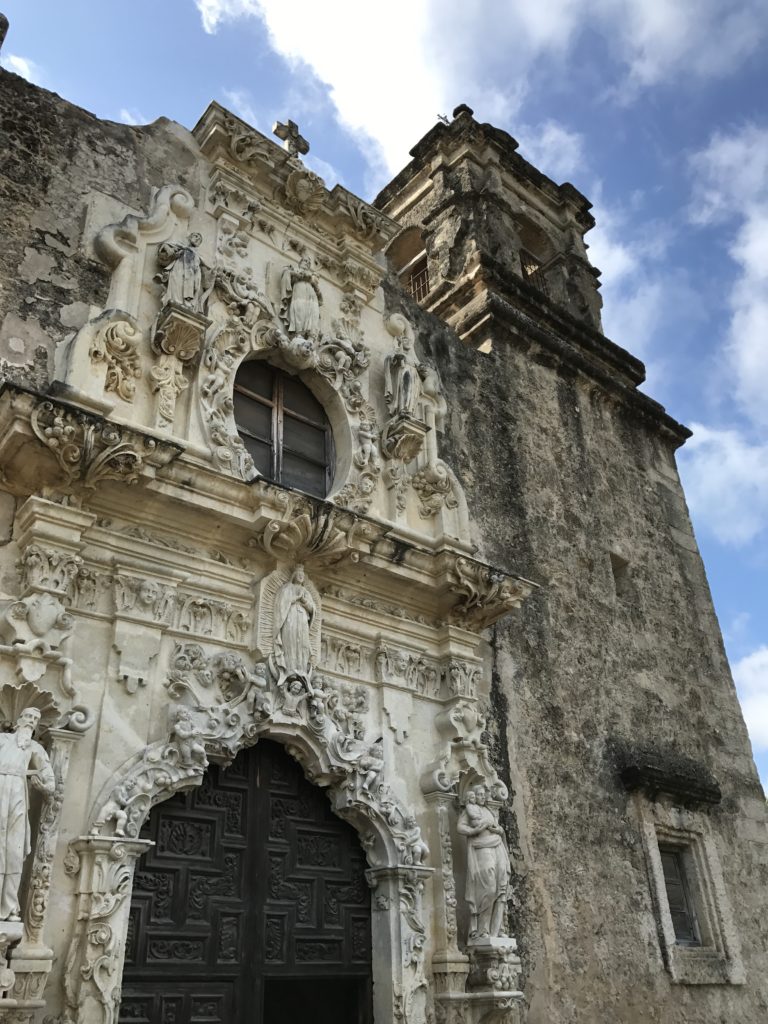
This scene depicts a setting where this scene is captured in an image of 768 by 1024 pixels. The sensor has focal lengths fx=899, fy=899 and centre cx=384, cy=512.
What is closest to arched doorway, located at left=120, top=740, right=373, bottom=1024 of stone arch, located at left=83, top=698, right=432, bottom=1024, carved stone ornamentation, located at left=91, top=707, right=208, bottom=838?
stone arch, located at left=83, top=698, right=432, bottom=1024

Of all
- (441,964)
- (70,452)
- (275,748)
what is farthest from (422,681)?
(70,452)

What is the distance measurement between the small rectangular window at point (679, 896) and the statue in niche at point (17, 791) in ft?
18.1

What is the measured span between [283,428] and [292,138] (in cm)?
276

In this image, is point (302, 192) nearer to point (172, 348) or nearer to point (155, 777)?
point (172, 348)

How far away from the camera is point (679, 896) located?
7.75 m

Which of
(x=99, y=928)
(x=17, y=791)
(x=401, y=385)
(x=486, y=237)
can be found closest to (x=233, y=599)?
(x=17, y=791)

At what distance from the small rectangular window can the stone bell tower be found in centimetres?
517

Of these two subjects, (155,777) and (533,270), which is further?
(533,270)

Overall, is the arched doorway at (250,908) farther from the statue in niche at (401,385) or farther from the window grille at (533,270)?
the window grille at (533,270)

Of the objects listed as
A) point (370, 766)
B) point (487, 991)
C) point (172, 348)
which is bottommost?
point (487, 991)

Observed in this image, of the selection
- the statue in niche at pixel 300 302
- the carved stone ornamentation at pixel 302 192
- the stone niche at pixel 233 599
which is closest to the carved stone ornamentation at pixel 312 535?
the stone niche at pixel 233 599

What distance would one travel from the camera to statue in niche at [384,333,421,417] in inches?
288

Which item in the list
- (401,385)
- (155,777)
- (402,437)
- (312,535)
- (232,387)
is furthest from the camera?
(401,385)

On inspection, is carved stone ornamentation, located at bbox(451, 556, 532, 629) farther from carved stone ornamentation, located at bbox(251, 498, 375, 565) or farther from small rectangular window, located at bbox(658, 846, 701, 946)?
small rectangular window, located at bbox(658, 846, 701, 946)
